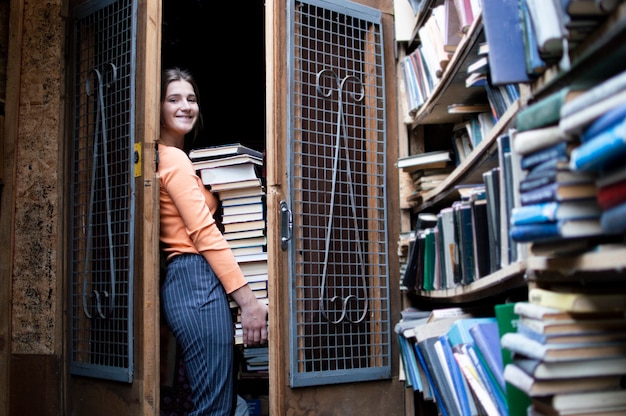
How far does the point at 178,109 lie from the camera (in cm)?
299

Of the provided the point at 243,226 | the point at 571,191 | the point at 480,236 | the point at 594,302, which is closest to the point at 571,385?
the point at 594,302

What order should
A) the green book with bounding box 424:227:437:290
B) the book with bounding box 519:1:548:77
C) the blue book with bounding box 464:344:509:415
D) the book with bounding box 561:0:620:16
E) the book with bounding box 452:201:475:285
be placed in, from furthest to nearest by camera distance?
the green book with bounding box 424:227:437:290 → the book with bounding box 452:201:475:285 → the blue book with bounding box 464:344:509:415 → the book with bounding box 519:1:548:77 → the book with bounding box 561:0:620:16

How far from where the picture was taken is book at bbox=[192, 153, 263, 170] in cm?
309

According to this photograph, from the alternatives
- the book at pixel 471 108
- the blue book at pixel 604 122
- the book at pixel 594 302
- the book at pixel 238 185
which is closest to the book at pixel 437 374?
the book at pixel 471 108

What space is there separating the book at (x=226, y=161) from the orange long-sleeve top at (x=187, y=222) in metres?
0.25

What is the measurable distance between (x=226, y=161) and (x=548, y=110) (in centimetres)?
189

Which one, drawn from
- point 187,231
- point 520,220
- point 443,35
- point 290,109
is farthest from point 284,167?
point 520,220

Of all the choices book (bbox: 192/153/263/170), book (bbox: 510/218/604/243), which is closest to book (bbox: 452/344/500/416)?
book (bbox: 510/218/604/243)

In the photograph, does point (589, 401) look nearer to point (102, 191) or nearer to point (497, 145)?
point (497, 145)

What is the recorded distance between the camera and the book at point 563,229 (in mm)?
1327

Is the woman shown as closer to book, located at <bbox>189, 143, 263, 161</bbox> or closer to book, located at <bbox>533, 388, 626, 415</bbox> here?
book, located at <bbox>189, 143, 263, 161</bbox>

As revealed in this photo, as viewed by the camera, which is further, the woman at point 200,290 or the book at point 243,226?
the book at point 243,226

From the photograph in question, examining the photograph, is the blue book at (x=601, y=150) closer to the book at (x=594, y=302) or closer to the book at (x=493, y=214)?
the book at (x=594, y=302)

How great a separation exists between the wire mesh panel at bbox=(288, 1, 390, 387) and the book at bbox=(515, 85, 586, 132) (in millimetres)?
1361
